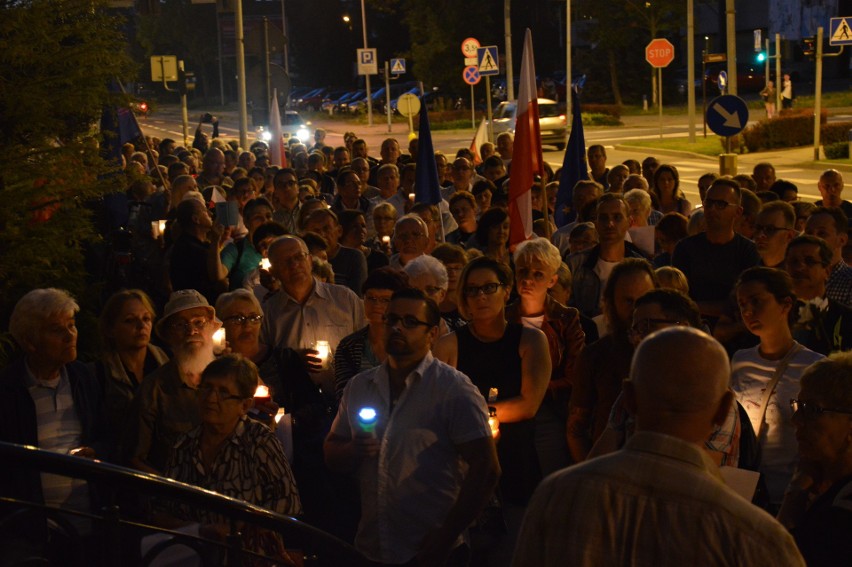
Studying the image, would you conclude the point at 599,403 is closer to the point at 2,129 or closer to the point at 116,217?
the point at 2,129

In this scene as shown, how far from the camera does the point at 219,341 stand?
6465 millimetres

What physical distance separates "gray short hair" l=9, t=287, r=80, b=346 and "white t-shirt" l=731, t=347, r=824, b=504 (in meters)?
3.11

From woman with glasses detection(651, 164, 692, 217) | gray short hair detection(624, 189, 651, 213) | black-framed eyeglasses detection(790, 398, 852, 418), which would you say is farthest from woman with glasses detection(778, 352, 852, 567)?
woman with glasses detection(651, 164, 692, 217)

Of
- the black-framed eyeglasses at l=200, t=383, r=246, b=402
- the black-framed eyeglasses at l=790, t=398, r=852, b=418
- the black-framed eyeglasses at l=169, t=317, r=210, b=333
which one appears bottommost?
the black-framed eyeglasses at l=200, t=383, r=246, b=402

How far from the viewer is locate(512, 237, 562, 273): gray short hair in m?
6.96

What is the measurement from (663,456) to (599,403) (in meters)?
2.87

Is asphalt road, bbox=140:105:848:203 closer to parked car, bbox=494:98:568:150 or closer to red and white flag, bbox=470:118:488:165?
parked car, bbox=494:98:568:150

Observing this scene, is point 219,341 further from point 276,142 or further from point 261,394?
point 276,142

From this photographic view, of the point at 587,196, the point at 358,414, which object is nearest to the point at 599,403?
the point at 358,414

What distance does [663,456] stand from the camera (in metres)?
2.78

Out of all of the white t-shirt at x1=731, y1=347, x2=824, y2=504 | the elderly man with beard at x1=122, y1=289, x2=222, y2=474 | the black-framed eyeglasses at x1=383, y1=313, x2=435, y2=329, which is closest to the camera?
the black-framed eyeglasses at x1=383, y1=313, x2=435, y2=329

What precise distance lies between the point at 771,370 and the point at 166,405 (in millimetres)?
2678

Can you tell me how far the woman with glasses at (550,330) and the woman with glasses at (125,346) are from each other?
1.89 meters

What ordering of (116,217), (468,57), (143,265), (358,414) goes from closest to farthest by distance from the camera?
(358,414) < (143,265) < (116,217) < (468,57)
